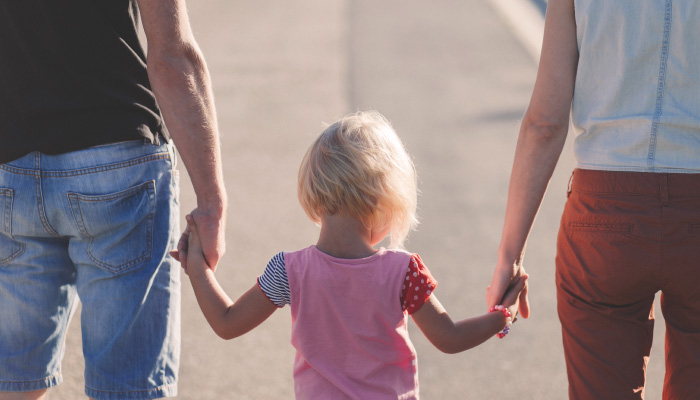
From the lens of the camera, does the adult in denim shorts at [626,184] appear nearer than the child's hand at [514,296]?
Yes

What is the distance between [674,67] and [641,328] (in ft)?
2.39

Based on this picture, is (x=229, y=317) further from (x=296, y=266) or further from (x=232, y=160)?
(x=232, y=160)

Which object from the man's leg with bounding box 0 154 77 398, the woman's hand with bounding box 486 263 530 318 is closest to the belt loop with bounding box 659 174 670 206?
the woman's hand with bounding box 486 263 530 318

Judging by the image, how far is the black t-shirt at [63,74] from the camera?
238 centimetres

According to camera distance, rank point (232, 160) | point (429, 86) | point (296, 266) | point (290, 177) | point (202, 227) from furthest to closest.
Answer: point (429, 86) < point (232, 160) < point (290, 177) < point (202, 227) < point (296, 266)

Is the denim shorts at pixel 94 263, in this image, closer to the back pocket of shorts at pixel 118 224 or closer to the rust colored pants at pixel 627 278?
the back pocket of shorts at pixel 118 224

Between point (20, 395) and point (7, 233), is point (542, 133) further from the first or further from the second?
point (20, 395)

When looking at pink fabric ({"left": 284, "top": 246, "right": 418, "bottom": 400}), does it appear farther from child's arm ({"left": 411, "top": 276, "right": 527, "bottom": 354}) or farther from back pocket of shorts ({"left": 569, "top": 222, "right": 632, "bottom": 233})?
back pocket of shorts ({"left": 569, "top": 222, "right": 632, "bottom": 233})

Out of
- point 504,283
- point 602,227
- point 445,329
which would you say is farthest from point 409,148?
point 445,329

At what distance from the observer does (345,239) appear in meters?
2.38

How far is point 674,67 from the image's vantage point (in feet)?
7.86

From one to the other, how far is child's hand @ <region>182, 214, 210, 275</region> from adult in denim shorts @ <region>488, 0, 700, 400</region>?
1029mm

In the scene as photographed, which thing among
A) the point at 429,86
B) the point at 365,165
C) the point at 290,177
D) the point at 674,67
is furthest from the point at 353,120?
the point at 429,86

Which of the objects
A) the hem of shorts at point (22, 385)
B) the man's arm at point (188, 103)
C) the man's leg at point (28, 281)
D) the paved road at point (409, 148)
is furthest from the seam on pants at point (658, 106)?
the paved road at point (409, 148)
